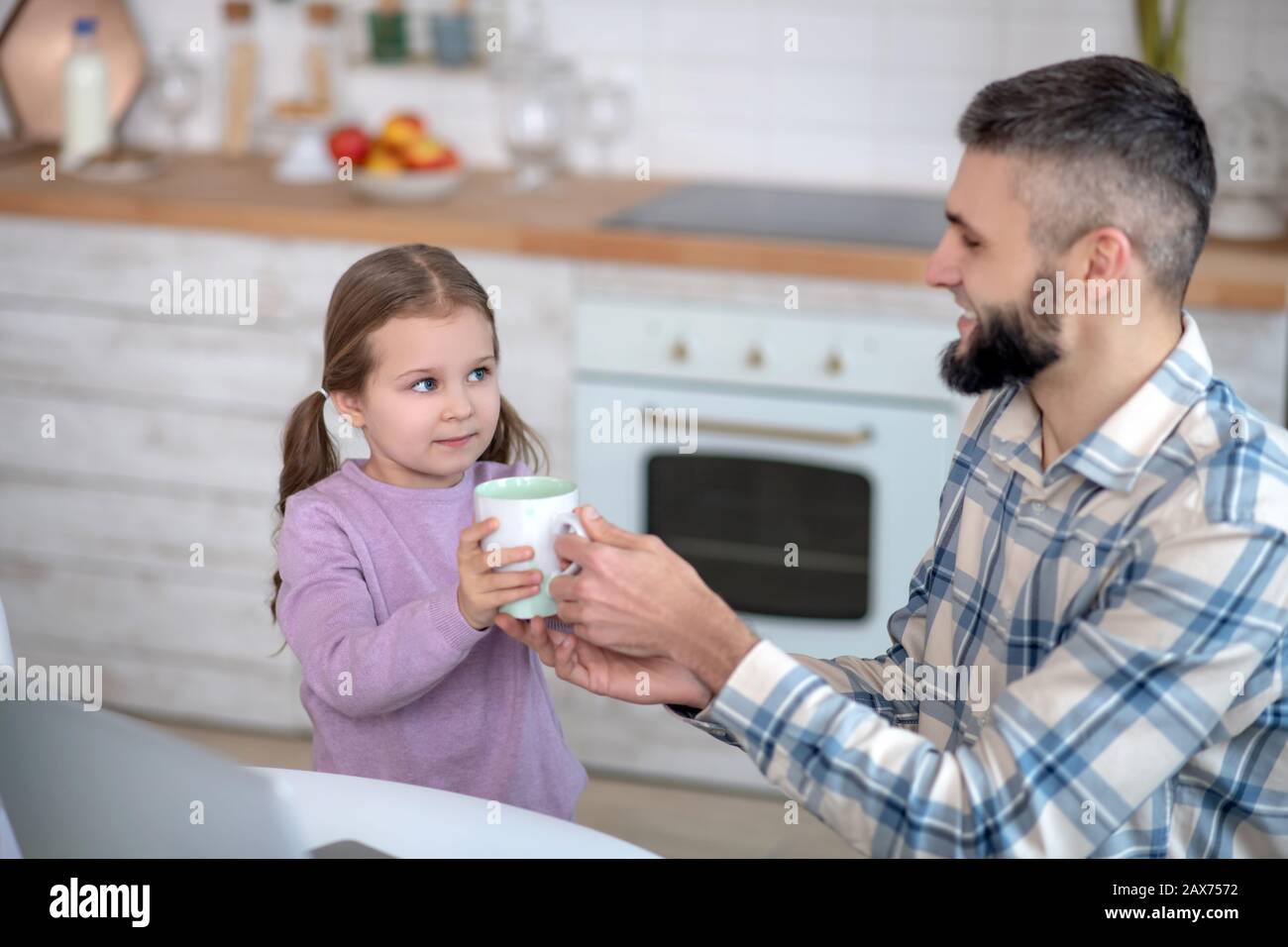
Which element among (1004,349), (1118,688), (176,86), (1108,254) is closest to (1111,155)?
(1108,254)

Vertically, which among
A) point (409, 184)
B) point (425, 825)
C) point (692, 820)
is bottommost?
point (692, 820)

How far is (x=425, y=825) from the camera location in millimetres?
1169

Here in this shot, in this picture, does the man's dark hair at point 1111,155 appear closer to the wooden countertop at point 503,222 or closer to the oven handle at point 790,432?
the wooden countertop at point 503,222

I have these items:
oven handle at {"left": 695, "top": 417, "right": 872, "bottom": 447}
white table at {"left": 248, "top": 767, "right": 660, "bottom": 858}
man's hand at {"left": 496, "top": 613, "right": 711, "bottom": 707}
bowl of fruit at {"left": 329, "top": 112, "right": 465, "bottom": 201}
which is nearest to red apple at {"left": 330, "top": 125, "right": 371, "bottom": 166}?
bowl of fruit at {"left": 329, "top": 112, "right": 465, "bottom": 201}

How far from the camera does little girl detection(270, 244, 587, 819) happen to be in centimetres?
133

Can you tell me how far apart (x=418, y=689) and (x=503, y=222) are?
166 centimetres

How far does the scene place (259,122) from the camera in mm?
3639

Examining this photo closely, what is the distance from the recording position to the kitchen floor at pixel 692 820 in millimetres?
2809

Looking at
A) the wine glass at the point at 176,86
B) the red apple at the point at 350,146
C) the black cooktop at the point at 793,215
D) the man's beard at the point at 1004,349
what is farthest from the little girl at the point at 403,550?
the wine glass at the point at 176,86

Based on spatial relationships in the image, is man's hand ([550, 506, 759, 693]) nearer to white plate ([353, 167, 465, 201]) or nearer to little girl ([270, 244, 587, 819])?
little girl ([270, 244, 587, 819])

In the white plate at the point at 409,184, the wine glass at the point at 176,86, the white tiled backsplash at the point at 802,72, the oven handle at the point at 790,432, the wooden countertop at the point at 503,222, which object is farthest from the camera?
the wine glass at the point at 176,86

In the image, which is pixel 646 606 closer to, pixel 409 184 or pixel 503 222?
pixel 503 222
